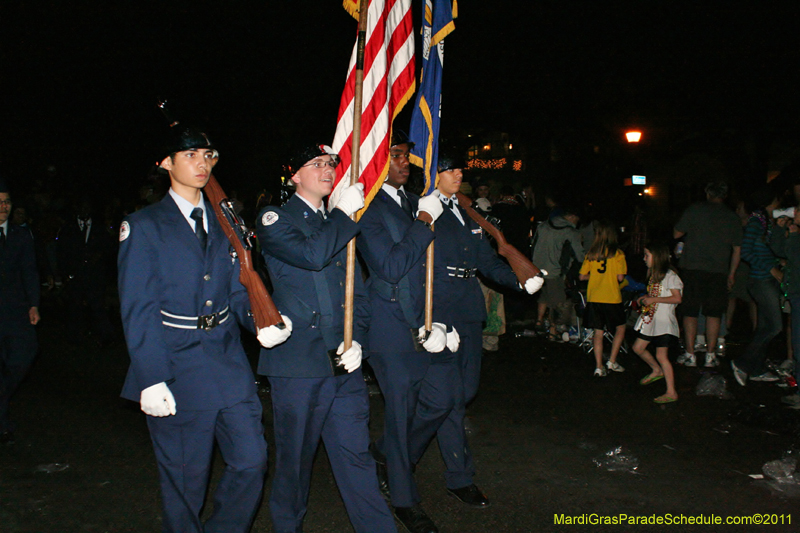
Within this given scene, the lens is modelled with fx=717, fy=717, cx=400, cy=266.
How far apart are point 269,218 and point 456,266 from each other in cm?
169

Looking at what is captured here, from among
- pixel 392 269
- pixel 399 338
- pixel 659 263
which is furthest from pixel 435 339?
pixel 659 263

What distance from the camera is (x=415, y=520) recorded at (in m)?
4.33

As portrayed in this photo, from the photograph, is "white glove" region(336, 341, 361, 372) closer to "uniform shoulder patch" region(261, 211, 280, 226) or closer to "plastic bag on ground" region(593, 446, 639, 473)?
"uniform shoulder patch" region(261, 211, 280, 226)

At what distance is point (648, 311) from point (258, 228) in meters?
5.10

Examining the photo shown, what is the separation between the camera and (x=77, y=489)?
5090 mm

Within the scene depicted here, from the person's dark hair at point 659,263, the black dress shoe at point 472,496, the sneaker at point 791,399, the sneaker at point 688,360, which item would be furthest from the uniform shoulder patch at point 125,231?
the sneaker at point 688,360

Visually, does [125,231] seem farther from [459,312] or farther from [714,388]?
[714,388]

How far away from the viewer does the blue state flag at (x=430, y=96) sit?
16.0 feet

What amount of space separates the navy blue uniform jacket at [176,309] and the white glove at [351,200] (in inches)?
27.9

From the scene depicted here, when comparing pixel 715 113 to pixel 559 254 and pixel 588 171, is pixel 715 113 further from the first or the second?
pixel 559 254

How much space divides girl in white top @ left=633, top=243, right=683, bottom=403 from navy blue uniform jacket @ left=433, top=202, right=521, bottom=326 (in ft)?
9.41

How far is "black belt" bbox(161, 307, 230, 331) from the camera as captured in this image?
134 inches

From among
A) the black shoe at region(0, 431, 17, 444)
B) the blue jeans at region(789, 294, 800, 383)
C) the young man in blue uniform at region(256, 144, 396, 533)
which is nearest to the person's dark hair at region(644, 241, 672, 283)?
the blue jeans at region(789, 294, 800, 383)

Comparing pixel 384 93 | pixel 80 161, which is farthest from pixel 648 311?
pixel 80 161
